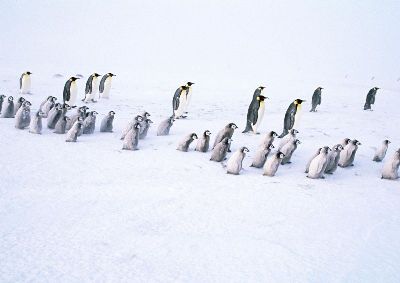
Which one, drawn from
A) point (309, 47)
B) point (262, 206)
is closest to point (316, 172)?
point (262, 206)

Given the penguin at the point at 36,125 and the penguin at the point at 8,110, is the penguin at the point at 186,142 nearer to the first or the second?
the penguin at the point at 36,125

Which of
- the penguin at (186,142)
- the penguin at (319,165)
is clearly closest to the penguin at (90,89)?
the penguin at (186,142)

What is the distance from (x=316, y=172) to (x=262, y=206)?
1.88 m

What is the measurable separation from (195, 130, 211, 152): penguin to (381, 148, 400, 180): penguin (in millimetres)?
3453

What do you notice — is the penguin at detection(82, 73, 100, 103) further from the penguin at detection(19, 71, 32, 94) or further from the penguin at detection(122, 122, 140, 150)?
the penguin at detection(122, 122, 140, 150)

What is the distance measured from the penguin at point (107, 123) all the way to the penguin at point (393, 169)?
20.4ft

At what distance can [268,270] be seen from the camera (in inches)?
171

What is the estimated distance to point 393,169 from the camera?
25.2 ft

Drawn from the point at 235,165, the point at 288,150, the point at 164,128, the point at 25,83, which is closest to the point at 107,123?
the point at 164,128

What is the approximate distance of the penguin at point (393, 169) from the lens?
7629mm

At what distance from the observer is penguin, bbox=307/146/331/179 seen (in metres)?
7.41

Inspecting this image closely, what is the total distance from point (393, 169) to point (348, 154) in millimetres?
886

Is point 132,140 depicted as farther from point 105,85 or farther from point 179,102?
point 105,85

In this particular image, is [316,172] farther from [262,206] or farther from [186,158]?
[186,158]
